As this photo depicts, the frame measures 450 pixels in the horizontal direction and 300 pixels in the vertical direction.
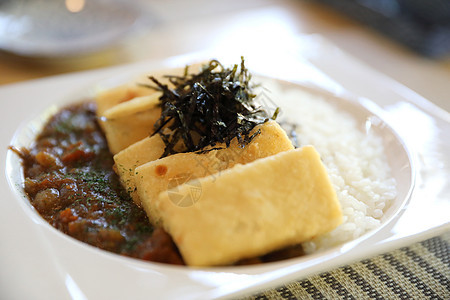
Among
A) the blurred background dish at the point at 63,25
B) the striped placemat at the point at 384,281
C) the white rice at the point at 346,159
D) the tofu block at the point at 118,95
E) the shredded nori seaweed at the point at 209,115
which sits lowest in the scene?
the striped placemat at the point at 384,281

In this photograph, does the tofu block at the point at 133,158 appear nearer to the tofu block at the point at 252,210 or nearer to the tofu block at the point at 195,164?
the tofu block at the point at 195,164

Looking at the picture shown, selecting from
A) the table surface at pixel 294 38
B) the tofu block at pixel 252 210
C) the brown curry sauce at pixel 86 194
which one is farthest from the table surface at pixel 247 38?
the tofu block at pixel 252 210

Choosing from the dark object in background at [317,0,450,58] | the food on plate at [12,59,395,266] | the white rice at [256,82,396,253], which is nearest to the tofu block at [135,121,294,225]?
the food on plate at [12,59,395,266]

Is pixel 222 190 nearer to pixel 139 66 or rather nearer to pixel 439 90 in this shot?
pixel 139 66

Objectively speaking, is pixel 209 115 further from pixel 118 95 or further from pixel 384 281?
pixel 384 281

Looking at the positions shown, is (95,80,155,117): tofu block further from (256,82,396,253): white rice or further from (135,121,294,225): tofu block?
(256,82,396,253): white rice
